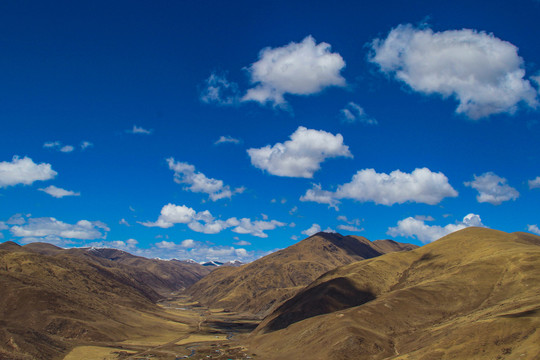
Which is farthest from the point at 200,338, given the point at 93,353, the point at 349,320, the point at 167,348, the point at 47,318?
the point at 349,320

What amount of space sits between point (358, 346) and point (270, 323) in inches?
2902

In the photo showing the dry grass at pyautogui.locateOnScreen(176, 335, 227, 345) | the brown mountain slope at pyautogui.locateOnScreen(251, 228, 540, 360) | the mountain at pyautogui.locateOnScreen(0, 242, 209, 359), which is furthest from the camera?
the dry grass at pyautogui.locateOnScreen(176, 335, 227, 345)

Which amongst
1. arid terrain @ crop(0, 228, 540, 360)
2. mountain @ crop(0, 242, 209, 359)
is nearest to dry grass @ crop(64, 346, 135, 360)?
arid terrain @ crop(0, 228, 540, 360)

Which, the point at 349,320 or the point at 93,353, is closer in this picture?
the point at 349,320

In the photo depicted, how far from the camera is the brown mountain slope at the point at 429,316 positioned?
76.6 m

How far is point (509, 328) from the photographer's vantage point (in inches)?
3000

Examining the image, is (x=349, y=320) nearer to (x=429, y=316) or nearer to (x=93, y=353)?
(x=429, y=316)

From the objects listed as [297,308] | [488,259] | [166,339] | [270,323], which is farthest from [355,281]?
[166,339]

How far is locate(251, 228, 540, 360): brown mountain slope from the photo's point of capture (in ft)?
251

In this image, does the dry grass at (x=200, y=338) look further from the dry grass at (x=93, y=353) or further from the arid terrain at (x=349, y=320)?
the dry grass at (x=93, y=353)

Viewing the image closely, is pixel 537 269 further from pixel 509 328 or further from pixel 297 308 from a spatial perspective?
pixel 297 308

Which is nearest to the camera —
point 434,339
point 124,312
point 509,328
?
point 509,328

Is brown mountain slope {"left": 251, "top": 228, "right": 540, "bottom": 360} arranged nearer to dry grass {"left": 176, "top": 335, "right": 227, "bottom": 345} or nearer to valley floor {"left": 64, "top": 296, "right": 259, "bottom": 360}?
valley floor {"left": 64, "top": 296, "right": 259, "bottom": 360}

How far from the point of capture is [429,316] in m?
119
